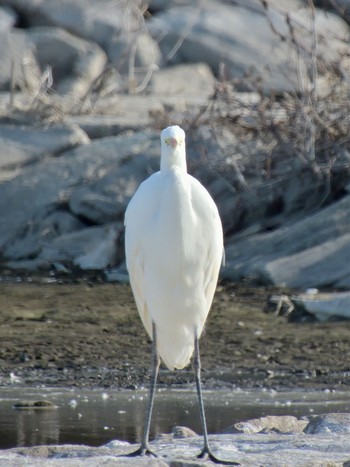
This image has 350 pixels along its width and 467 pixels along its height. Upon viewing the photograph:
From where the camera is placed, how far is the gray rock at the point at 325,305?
31.1ft

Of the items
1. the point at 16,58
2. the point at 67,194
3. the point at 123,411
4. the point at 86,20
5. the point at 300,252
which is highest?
the point at 123,411

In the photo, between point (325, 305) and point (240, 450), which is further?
point (325, 305)

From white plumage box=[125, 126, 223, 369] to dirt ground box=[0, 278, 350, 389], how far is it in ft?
7.26

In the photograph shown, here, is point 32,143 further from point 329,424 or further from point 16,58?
point 329,424

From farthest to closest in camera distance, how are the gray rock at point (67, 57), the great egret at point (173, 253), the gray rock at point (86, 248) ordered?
the gray rock at point (67, 57)
the gray rock at point (86, 248)
the great egret at point (173, 253)

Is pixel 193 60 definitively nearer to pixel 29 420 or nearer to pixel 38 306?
pixel 38 306

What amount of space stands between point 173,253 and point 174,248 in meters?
0.03

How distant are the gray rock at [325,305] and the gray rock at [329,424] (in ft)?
11.3

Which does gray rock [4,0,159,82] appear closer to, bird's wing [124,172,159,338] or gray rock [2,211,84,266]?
gray rock [2,211,84,266]

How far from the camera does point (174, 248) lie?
5539 mm

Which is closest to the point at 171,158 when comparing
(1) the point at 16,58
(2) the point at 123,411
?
(2) the point at 123,411

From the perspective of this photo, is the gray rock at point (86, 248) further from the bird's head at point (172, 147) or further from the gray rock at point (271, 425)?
the bird's head at point (172, 147)

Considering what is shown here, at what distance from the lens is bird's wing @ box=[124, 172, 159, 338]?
18.2ft

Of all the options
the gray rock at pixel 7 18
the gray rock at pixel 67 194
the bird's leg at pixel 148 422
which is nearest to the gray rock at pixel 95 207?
the gray rock at pixel 67 194
